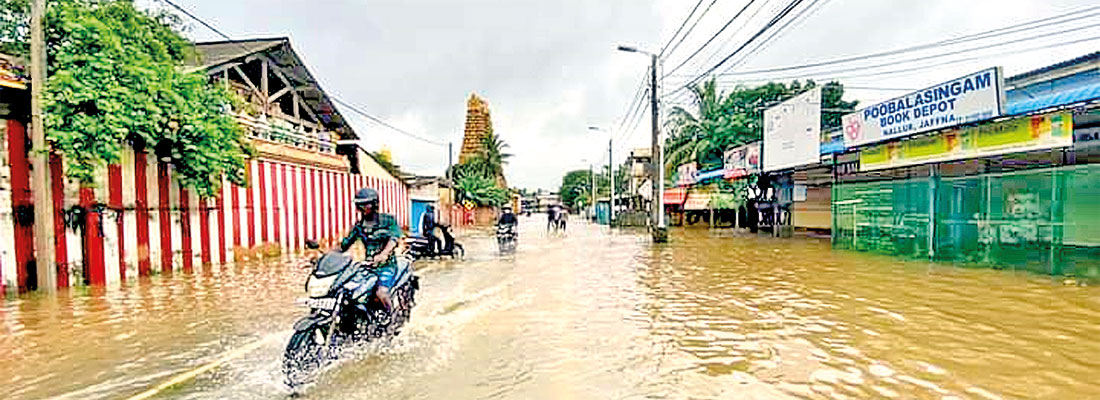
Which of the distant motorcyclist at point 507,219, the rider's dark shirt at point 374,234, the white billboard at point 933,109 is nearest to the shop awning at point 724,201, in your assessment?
the white billboard at point 933,109

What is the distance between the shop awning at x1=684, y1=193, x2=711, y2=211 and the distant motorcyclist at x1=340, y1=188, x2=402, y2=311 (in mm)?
31156

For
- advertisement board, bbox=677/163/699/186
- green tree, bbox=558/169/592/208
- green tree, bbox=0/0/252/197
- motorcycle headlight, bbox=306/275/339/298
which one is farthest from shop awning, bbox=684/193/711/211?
green tree, bbox=558/169/592/208

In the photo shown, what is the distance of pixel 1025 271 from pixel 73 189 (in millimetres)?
16010

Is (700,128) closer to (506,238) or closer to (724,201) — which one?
(724,201)

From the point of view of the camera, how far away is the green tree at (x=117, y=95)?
9320mm

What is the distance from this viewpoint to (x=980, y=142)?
40.7ft

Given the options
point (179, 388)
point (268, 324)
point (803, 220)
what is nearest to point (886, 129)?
point (803, 220)

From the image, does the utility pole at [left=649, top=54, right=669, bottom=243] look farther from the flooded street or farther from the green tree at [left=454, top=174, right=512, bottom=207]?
the green tree at [left=454, top=174, right=512, bottom=207]

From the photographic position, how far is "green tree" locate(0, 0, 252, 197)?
9.32 metres

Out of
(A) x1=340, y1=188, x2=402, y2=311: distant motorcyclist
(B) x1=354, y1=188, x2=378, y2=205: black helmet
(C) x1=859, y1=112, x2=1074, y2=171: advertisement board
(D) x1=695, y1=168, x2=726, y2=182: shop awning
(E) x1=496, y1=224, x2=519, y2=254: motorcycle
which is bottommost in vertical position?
(E) x1=496, y1=224, x2=519, y2=254: motorcycle

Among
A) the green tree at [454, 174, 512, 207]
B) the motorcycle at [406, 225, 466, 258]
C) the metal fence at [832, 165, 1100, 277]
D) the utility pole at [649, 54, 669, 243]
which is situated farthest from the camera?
the green tree at [454, 174, 512, 207]

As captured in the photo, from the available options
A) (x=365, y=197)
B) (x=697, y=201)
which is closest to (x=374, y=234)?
(x=365, y=197)

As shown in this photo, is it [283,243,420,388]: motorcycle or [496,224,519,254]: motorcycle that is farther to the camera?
[496,224,519,254]: motorcycle

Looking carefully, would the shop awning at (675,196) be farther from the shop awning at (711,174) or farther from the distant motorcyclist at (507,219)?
the distant motorcyclist at (507,219)
